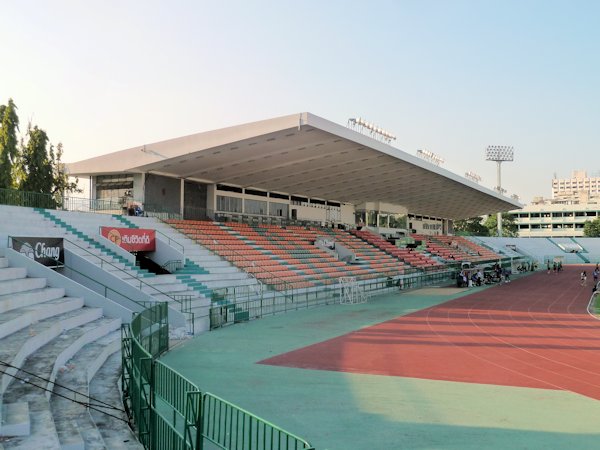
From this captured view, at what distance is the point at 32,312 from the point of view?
11.3m

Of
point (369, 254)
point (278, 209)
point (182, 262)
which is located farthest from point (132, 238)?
point (369, 254)

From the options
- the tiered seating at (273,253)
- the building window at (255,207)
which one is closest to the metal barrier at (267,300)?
the tiered seating at (273,253)

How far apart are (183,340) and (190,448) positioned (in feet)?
35.5

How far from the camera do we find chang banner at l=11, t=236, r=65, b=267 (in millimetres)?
16969

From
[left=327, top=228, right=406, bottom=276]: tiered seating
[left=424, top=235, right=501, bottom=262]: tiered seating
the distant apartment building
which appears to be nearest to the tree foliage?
[left=327, top=228, right=406, bottom=276]: tiered seating

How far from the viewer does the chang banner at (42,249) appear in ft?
55.7

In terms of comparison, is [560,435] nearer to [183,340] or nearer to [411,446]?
[411,446]

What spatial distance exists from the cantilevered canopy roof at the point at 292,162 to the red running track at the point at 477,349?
10050mm

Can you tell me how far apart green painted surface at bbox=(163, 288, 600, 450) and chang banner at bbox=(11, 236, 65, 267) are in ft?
22.8

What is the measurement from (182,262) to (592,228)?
10420cm

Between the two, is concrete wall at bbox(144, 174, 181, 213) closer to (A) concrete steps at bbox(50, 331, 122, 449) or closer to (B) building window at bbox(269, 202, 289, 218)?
(B) building window at bbox(269, 202, 289, 218)

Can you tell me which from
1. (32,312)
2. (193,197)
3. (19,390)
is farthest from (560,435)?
(193,197)

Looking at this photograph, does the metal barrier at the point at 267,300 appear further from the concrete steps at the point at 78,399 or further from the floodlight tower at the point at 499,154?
the floodlight tower at the point at 499,154

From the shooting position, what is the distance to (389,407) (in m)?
9.41
